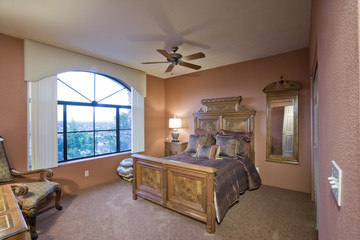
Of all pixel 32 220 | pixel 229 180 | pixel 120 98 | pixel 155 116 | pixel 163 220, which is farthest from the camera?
pixel 155 116

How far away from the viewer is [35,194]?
86.7 inches

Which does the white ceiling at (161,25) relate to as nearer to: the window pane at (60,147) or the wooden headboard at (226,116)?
the wooden headboard at (226,116)

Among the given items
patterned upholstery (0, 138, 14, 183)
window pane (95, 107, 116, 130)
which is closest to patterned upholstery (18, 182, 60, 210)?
patterned upholstery (0, 138, 14, 183)

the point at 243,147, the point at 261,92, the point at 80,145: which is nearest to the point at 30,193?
the point at 80,145

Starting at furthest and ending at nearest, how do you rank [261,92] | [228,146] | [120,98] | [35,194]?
[120,98] → [261,92] → [228,146] → [35,194]

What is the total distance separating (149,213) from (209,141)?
1907mm

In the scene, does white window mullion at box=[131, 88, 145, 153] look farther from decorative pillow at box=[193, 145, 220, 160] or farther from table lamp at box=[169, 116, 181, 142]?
decorative pillow at box=[193, 145, 220, 160]

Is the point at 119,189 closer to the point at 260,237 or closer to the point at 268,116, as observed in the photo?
the point at 260,237

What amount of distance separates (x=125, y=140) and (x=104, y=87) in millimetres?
1477

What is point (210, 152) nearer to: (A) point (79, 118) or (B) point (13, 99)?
(A) point (79, 118)

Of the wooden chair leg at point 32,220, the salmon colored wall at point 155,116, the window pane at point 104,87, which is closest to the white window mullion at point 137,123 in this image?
the salmon colored wall at point 155,116

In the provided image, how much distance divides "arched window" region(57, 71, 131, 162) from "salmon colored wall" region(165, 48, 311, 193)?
1.74 m

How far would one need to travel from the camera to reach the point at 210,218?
2.10 metres

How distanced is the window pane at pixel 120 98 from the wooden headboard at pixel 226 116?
1909 millimetres
